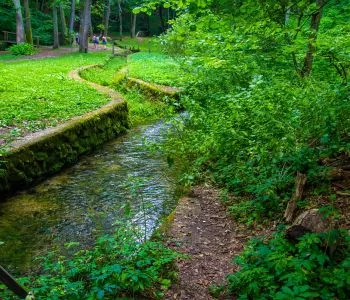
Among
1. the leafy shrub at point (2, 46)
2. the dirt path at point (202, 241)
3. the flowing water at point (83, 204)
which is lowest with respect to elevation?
the leafy shrub at point (2, 46)

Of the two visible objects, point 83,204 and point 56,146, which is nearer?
point 83,204

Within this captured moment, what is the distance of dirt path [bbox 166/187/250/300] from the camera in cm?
400

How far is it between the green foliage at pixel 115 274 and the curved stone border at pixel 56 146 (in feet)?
9.26

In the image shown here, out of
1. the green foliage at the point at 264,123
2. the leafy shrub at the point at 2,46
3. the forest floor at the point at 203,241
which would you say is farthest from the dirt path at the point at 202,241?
the leafy shrub at the point at 2,46

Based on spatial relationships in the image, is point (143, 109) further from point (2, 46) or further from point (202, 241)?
point (2, 46)

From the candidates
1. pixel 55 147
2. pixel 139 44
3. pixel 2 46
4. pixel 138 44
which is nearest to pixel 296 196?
pixel 55 147

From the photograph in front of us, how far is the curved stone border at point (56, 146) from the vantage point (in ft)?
21.9

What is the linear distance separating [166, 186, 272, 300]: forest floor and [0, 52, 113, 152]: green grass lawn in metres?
3.58

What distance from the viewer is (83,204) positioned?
6.56 m

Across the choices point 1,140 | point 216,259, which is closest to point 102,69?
point 1,140

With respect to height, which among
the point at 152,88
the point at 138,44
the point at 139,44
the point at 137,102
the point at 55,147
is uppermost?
the point at 55,147

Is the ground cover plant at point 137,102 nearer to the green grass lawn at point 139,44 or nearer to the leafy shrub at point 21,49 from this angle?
the leafy shrub at point 21,49

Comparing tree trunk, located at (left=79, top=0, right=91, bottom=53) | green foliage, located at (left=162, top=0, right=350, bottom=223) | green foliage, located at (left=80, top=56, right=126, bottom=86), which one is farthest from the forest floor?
tree trunk, located at (left=79, top=0, right=91, bottom=53)

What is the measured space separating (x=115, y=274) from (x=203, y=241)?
1698mm
